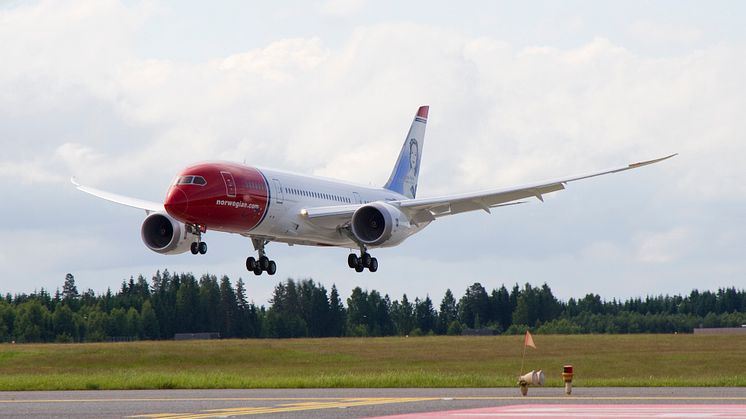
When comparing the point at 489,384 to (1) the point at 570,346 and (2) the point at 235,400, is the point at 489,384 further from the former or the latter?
(1) the point at 570,346

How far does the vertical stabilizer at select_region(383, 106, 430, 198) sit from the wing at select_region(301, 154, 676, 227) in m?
8.79

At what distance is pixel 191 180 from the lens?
183 feet

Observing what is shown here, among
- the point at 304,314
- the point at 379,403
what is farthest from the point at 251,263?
the point at 304,314

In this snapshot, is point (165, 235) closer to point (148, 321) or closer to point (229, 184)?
point (229, 184)

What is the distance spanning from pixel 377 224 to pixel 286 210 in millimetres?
5279

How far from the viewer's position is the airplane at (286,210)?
56.0m

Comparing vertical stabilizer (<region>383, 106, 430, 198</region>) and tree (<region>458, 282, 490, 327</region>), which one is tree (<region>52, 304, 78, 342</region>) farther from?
vertical stabilizer (<region>383, 106, 430, 198</region>)

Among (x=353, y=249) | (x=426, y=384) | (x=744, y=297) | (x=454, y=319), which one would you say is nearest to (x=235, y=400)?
(x=426, y=384)

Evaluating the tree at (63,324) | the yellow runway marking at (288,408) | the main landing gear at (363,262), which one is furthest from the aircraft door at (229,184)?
the tree at (63,324)

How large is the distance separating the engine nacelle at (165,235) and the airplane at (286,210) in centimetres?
5

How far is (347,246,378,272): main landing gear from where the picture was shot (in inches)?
2584

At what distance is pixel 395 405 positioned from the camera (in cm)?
3975

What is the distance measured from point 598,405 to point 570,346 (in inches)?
2728

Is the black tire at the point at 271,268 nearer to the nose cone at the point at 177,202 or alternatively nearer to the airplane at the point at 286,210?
the airplane at the point at 286,210
